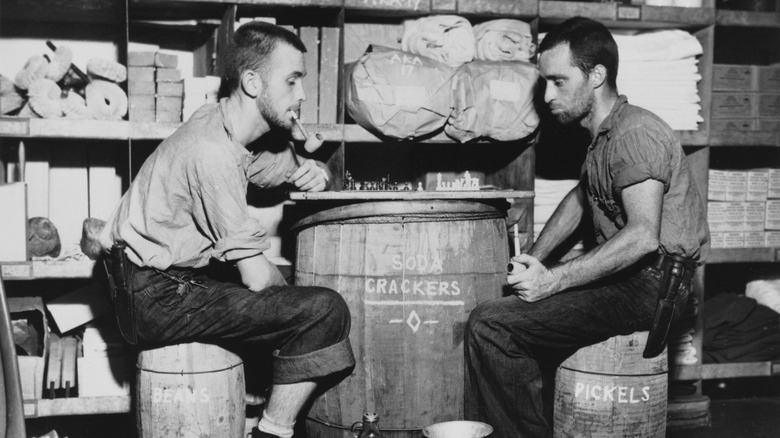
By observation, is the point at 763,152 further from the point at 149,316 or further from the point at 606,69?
the point at 149,316

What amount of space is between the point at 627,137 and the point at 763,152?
219cm

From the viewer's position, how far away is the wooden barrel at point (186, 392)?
2734mm

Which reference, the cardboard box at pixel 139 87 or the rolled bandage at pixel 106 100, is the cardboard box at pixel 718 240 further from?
the rolled bandage at pixel 106 100

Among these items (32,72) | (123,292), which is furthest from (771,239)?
(32,72)

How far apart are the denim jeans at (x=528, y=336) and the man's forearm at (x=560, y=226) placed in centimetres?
49

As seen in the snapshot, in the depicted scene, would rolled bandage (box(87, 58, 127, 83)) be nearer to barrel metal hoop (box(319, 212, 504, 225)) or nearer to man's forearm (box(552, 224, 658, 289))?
barrel metal hoop (box(319, 212, 504, 225))

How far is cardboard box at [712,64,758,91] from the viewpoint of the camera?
4029mm

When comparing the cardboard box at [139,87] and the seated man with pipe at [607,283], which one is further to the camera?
the cardboard box at [139,87]

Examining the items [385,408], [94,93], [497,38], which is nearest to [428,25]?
[497,38]

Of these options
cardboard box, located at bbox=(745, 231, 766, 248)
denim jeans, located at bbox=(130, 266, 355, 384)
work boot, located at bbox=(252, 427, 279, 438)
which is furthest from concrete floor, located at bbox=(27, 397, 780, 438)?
denim jeans, located at bbox=(130, 266, 355, 384)

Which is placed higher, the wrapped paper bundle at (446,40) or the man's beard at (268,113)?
the wrapped paper bundle at (446,40)

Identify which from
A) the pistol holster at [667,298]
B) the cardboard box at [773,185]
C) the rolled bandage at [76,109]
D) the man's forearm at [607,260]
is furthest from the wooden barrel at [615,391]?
the rolled bandage at [76,109]

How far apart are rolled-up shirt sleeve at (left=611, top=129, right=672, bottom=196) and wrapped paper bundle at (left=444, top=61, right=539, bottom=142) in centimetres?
78

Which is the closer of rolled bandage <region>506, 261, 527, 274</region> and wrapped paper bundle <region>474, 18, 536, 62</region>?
rolled bandage <region>506, 261, 527, 274</region>
